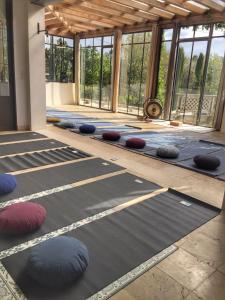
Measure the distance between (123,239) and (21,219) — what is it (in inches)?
33.7

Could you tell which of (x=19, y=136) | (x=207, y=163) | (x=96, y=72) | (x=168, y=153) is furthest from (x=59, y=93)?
(x=207, y=163)

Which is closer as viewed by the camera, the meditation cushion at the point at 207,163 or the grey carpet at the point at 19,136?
the meditation cushion at the point at 207,163

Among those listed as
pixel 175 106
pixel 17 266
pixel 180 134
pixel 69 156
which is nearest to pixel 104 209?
pixel 17 266

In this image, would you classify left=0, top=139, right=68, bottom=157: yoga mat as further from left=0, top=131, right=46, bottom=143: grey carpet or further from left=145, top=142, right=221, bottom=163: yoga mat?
left=145, top=142, right=221, bottom=163: yoga mat

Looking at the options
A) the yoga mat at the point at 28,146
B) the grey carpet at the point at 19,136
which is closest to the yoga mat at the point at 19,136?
the grey carpet at the point at 19,136

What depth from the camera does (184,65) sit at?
8.04 meters

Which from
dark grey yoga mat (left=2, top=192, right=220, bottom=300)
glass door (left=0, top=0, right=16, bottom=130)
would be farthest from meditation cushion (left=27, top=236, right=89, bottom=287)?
glass door (left=0, top=0, right=16, bottom=130)

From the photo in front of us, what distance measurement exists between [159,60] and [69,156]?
581 centimetres

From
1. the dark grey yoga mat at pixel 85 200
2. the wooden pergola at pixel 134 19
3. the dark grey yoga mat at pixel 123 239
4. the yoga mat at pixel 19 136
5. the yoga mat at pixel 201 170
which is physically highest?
the wooden pergola at pixel 134 19

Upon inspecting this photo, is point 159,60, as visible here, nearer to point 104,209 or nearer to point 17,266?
point 104,209

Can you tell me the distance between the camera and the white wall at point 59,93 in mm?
11281

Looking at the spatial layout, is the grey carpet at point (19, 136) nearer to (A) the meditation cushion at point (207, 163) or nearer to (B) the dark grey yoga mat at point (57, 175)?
(B) the dark grey yoga mat at point (57, 175)

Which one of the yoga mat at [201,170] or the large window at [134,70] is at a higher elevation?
the large window at [134,70]

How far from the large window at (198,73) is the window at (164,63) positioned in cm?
37
